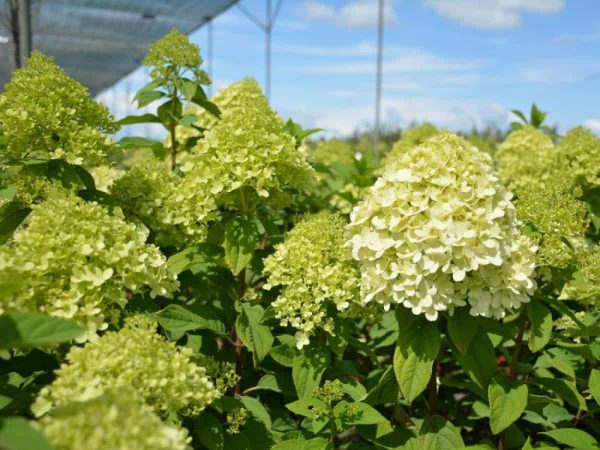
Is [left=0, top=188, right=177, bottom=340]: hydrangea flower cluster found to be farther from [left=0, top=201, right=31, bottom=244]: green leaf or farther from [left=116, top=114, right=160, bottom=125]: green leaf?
[left=116, top=114, right=160, bottom=125]: green leaf

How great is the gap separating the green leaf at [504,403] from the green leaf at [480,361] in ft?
0.13

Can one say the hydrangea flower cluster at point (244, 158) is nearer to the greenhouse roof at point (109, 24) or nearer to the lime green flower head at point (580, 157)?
the lime green flower head at point (580, 157)

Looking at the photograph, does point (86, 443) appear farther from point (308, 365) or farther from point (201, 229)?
point (201, 229)

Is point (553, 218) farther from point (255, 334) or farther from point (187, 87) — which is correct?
point (187, 87)

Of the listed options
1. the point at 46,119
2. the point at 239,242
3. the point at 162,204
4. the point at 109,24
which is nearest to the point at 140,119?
the point at 162,204

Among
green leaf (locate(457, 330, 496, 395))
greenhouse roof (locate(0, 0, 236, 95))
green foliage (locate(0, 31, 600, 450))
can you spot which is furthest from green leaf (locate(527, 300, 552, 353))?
greenhouse roof (locate(0, 0, 236, 95))

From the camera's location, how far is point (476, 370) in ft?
7.73

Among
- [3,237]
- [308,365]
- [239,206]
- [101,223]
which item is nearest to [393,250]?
[308,365]

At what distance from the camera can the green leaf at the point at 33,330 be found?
1.51 m

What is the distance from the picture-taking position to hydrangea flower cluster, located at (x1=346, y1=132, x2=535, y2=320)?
82.3 inches

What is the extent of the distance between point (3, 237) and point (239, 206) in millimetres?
967

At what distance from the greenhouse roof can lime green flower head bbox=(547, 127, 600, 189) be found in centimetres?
1179

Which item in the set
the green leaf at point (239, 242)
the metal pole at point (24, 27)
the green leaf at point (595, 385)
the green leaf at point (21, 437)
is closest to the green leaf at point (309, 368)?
the green leaf at point (239, 242)

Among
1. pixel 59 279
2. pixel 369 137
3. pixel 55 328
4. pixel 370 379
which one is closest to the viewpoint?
pixel 55 328
